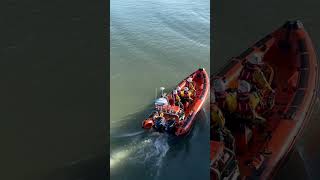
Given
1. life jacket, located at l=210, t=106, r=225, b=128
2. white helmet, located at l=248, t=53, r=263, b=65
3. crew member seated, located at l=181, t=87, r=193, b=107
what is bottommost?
crew member seated, located at l=181, t=87, r=193, b=107

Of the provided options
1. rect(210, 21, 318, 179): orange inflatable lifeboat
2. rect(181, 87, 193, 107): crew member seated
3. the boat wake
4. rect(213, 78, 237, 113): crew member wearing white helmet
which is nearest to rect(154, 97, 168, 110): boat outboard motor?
the boat wake

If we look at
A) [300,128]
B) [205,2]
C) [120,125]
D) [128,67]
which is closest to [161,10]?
[205,2]

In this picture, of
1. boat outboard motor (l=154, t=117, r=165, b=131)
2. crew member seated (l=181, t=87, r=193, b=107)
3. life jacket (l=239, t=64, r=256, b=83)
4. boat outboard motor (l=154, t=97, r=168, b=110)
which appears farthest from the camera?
crew member seated (l=181, t=87, r=193, b=107)

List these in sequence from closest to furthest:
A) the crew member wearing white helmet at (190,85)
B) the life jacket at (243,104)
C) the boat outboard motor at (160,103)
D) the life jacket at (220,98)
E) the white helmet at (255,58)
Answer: the life jacket at (220,98), the life jacket at (243,104), the white helmet at (255,58), the boat outboard motor at (160,103), the crew member wearing white helmet at (190,85)

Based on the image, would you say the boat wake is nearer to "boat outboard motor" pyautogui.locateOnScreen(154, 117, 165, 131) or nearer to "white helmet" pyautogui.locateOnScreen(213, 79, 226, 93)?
"boat outboard motor" pyautogui.locateOnScreen(154, 117, 165, 131)

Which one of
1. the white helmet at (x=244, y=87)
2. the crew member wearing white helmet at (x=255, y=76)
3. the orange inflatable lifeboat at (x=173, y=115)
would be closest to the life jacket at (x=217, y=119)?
the white helmet at (x=244, y=87)

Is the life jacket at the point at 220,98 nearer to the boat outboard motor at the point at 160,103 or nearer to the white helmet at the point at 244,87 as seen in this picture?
the white helmet at the point at 244,87
